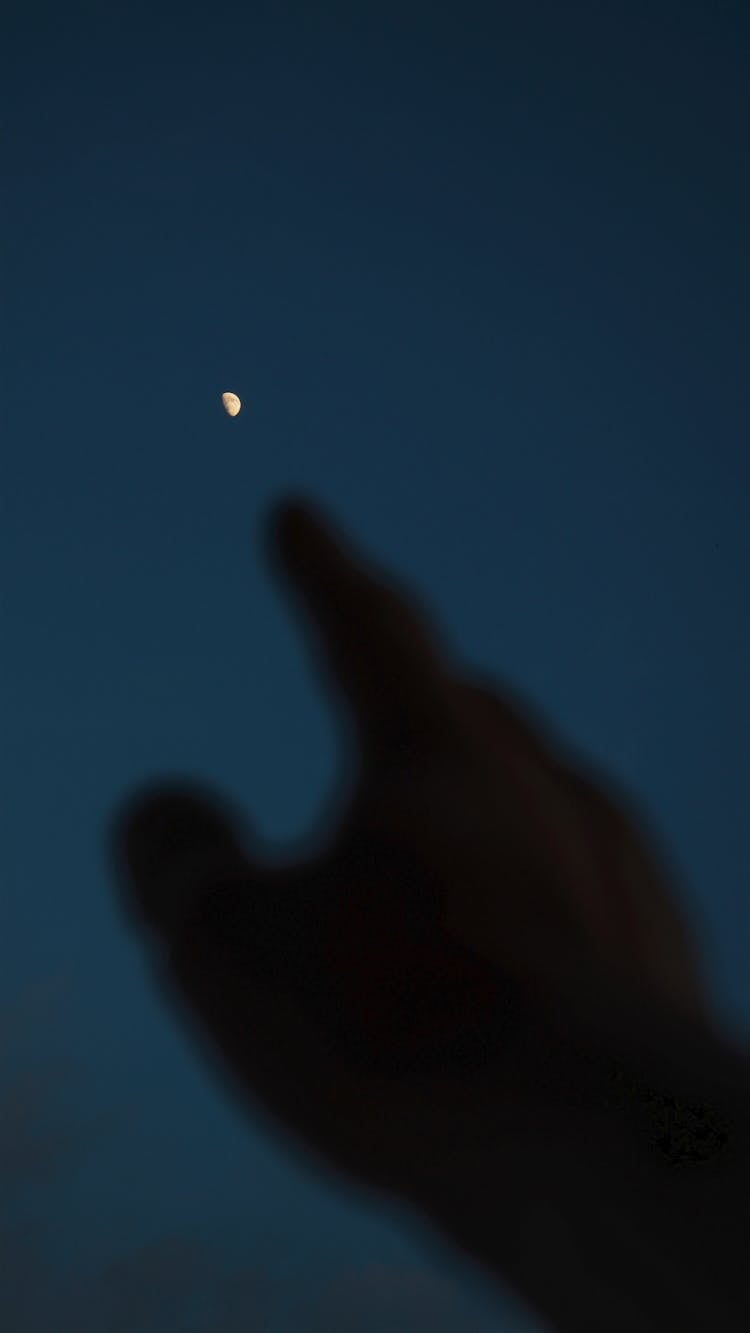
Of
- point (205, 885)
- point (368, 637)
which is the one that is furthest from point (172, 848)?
point (368, 637)

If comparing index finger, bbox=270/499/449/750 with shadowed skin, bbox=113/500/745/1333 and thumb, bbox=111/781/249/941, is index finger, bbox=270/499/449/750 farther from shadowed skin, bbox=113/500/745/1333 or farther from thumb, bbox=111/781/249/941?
thumb, bbox=111/781/249/941

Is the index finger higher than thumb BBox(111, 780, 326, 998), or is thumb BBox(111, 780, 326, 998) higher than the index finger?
the index finger

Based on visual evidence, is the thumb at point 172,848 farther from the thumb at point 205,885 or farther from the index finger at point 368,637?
the index finger at point 368,637

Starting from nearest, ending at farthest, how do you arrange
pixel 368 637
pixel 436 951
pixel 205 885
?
pixel 436 951 → pixel 205 885 → pixel 368 637

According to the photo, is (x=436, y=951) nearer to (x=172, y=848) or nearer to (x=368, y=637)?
(x=172, y=848)

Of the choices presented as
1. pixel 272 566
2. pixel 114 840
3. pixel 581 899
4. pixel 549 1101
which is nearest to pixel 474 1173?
pixel 549 1101

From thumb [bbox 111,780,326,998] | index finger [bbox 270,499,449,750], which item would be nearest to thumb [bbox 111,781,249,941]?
thumb [bbox 111,780,326,998]

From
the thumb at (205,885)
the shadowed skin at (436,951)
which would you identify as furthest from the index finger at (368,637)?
the thumb at (205,885)
